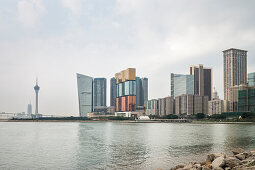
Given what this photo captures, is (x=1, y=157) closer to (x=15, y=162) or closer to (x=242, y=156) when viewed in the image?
(x=15, y=162)

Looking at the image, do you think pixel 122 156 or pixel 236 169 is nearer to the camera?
pixel 236 169

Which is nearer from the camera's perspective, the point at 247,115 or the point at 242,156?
Answer: the point at 242,156

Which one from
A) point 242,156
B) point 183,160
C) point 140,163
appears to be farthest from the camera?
point 183,160

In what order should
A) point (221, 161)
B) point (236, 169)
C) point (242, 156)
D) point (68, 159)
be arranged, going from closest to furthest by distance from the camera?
point (236, 169), point (221, 161), point (242, 156), point (68, 159)

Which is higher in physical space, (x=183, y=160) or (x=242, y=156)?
(x=242, y=156)

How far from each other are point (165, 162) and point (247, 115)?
7322 inches

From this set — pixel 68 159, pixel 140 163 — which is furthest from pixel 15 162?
pixel 140 163

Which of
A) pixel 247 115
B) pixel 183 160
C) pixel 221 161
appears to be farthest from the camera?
pixel 247 115

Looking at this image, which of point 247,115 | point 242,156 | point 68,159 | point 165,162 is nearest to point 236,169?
point 242,156

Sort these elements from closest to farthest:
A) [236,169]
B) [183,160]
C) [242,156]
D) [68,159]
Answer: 1. [236,169]
2. [242,156]
3. [183,160]
4. [68,159]

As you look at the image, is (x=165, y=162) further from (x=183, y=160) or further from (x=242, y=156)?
(x=242, y=156)

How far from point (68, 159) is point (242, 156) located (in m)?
24.8

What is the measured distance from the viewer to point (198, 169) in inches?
977

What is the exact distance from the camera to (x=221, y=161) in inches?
975
